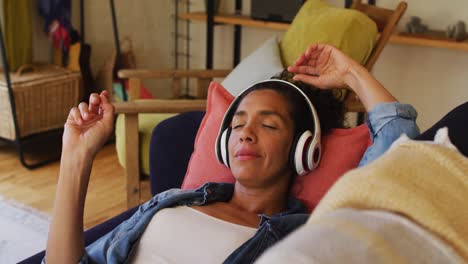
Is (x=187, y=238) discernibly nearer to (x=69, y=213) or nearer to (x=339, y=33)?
(x=69, y=213)

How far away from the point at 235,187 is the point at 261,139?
0.15 metres

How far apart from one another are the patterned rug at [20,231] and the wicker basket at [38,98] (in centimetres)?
49

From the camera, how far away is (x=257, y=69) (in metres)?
2.24

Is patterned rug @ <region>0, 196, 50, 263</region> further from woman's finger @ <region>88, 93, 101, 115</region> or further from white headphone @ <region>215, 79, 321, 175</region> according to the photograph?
white headphone @ <region>215, 79, 321, 175</region>

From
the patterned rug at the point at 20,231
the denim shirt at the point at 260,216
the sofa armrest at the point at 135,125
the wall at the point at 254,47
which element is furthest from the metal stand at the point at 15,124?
the denim shirt at the point at 260,216

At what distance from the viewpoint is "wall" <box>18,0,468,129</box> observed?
2910mm

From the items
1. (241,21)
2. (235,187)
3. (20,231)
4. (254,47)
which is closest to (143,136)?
(20,231)

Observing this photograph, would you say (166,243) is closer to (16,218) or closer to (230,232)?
(230,232)

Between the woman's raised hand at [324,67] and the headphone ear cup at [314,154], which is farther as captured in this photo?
the woman's raised hand at [324,67]

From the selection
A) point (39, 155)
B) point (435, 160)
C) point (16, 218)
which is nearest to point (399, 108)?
point (435, 160)

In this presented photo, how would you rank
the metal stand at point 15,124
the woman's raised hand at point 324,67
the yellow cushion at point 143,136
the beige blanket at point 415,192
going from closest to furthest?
1. the beige blanket at point 415,192
2. the woman's raised hand at point 324,67
3. the yellow cushion at point 143,136
4. the metal stand at point 15,124

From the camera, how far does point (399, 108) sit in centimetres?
112

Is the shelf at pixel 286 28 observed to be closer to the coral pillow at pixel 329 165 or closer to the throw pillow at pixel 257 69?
the throw pillow at pixel 257 69

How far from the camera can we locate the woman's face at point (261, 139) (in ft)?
3.82
